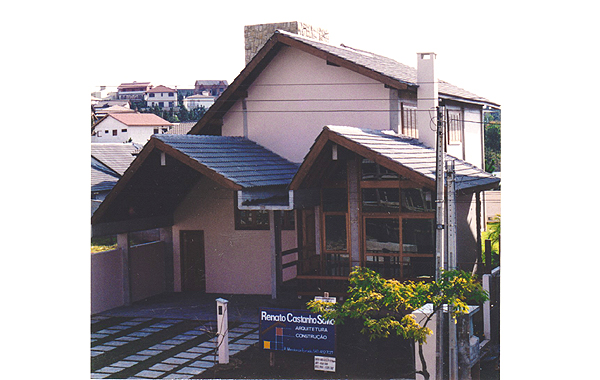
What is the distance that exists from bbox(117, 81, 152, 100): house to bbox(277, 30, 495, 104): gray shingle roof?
329cm

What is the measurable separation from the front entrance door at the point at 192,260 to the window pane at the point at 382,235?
5.42 meters

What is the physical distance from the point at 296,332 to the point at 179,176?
5972mm

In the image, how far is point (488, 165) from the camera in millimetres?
14617

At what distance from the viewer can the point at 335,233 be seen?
1415cm

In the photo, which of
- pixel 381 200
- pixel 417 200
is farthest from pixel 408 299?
pixel 381 200

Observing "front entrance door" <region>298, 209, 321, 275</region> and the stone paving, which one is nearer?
the stone paving

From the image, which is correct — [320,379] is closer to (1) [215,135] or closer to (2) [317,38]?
(1) [215,135]

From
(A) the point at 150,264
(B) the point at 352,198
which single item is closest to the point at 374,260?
(B) the point at 352,198

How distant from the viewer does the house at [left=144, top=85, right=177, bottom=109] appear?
47.4 ft

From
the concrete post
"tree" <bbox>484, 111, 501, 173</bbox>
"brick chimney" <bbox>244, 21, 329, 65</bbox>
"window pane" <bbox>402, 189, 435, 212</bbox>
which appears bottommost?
the concrete post

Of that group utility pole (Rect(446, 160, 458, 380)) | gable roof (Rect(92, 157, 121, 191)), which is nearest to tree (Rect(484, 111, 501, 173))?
utility pole (Rect(446, 160, 458, 380))

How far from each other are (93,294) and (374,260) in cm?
655

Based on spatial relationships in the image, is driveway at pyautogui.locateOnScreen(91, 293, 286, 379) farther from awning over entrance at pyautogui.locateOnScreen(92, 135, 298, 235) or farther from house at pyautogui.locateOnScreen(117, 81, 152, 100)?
house at pyautogui.locateOnScreen(117, 81, 152, 100)

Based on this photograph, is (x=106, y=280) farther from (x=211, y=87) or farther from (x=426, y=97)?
(x=426, y=97)
